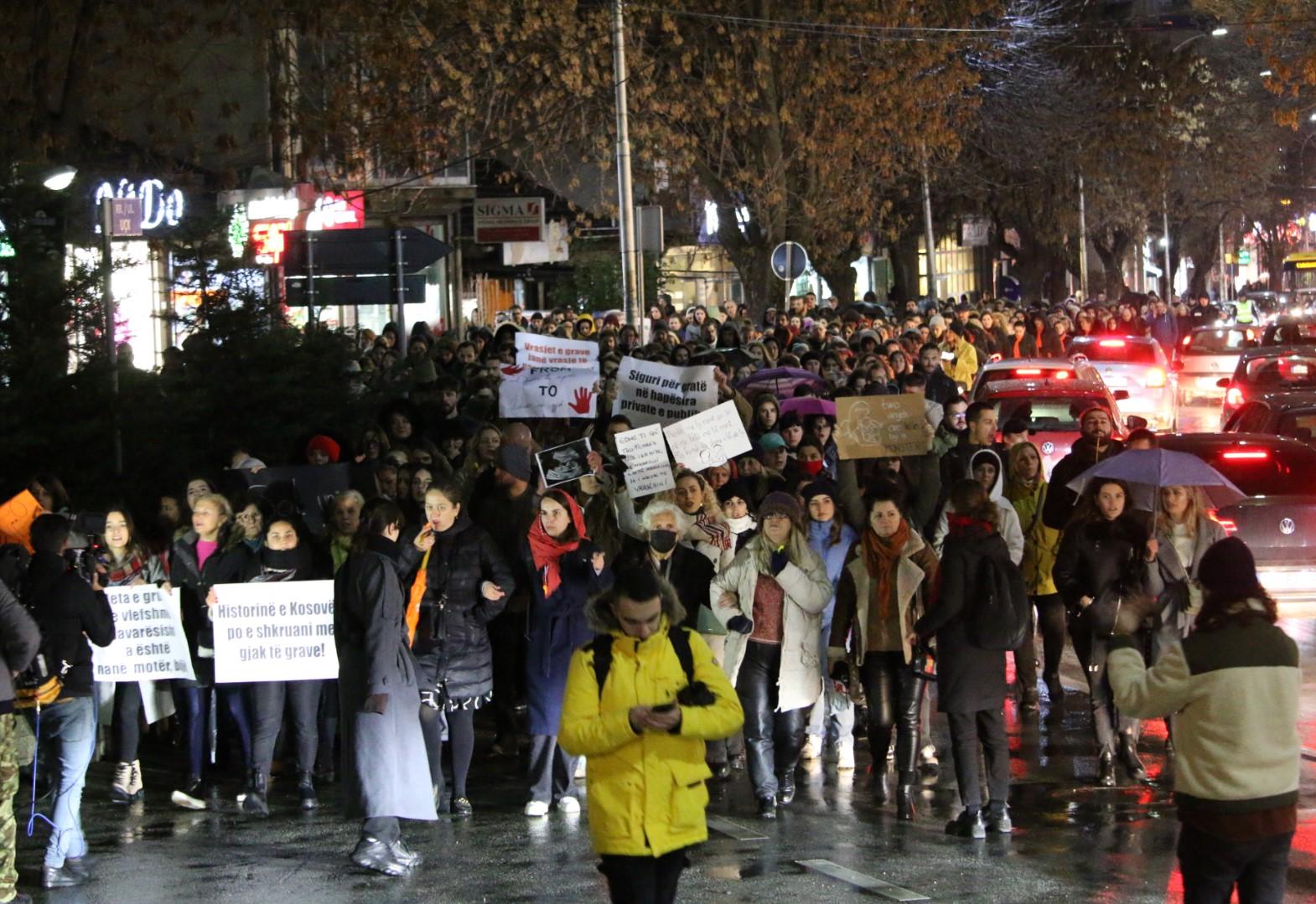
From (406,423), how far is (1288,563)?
643 centimetres

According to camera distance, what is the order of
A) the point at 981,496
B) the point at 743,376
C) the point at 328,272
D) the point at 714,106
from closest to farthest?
the point at 981,496
the point at 328,272
the point at 743,376
the point at 714,106

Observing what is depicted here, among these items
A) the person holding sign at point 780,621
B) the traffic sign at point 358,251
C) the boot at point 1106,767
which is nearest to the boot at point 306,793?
the person holding sign at point 780,621

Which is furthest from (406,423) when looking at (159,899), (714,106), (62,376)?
(714,106)

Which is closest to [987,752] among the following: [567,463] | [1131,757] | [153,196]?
[1131,757]

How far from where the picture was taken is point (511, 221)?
36.1 meters

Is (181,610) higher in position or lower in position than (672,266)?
lower

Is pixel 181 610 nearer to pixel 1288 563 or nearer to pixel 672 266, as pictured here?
pixel 1288 563

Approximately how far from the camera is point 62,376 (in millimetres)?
15047

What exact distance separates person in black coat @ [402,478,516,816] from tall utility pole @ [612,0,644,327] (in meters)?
14.7

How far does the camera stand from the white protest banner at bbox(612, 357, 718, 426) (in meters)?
15.7

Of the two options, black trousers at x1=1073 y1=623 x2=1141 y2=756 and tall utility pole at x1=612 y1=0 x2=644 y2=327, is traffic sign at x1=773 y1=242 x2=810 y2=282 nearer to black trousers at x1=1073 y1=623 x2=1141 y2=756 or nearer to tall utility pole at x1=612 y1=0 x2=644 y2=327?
tall utility pole at x1=612 y1=0 x2=644 y2=327

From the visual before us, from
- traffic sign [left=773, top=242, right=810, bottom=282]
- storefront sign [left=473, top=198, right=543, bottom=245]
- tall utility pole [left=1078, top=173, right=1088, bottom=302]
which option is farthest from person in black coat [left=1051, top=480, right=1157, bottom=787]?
tall utility pole [left=1078, top=173, right=1088, bottom=302]

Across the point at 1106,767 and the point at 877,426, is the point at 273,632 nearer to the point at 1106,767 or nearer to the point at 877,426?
the point at 1106,767

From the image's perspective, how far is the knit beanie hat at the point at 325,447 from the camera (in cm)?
1445
